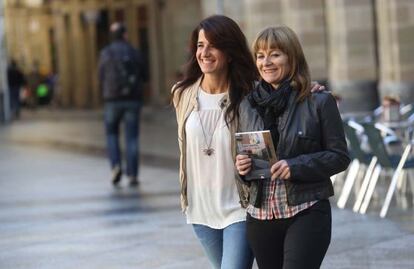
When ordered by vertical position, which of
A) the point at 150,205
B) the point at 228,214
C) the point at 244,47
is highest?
the point at 244,47

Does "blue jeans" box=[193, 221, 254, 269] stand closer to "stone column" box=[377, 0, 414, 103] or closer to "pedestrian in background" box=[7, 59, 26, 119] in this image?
"stone column" box=[377, 0, 414, 103]

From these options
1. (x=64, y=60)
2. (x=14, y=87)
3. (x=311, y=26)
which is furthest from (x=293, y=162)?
(x=64, y=60)

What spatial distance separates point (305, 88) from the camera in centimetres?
A: 554

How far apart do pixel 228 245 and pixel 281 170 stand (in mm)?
739

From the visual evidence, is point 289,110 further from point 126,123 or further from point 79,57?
point 79,57

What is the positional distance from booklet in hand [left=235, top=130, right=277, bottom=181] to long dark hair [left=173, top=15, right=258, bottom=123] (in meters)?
0.46

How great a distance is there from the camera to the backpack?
49.9ft

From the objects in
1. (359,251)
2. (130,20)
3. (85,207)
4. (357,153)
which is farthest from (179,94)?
(130,20)

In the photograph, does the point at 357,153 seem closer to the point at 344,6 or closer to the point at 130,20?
the point at 344,6

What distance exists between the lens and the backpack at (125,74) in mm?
15211

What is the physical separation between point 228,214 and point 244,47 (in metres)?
0.83

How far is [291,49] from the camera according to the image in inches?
219

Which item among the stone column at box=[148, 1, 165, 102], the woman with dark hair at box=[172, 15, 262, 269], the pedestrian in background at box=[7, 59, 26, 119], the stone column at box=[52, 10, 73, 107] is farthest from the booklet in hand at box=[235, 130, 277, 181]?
the stone column at box=[52, 10, 73, 107]

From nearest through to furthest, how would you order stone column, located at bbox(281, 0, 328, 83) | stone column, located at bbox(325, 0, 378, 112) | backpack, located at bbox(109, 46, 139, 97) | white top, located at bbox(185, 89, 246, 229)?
white top, located at bbox(185, 89, 246, 229), backpack, located at bbox(109, 46, 139, 97), stone column, located at bbox(325, 0, 378, 112), stone column, located at bbox(281, 0, 328, 83)
